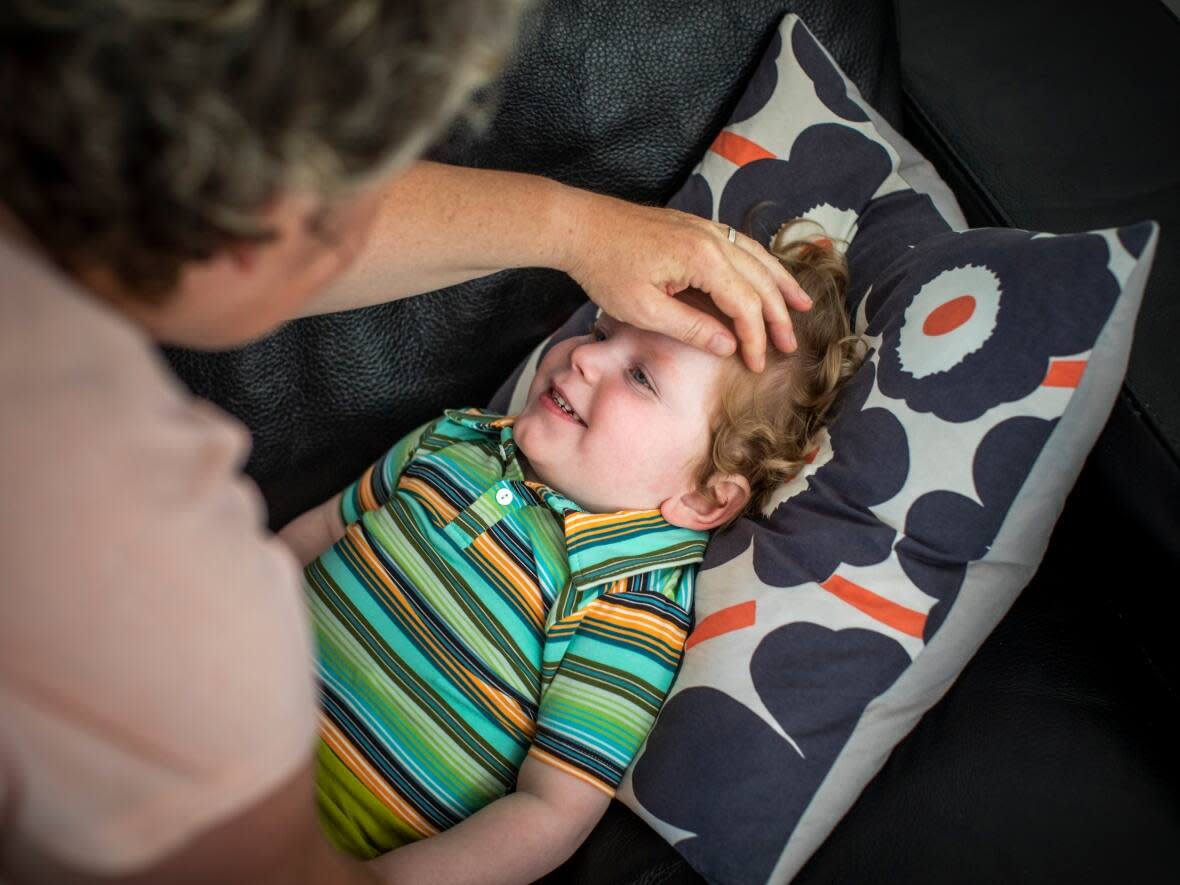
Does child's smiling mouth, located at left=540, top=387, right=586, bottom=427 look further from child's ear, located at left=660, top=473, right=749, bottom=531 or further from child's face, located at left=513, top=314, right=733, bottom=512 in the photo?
child's ear, located at left=660, top=473, right=749, bottom=531

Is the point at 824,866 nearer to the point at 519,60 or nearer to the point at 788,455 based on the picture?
the point at 788,455

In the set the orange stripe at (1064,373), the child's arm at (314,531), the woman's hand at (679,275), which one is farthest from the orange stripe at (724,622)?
the child's arm at (314,531)

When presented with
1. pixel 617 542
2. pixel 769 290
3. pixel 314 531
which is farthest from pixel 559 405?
pixel 314 531

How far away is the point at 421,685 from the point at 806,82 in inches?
35.1

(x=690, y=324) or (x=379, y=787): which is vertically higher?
(x=690, y=324)

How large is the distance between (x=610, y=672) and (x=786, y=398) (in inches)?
14.7

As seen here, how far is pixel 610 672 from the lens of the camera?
105cm

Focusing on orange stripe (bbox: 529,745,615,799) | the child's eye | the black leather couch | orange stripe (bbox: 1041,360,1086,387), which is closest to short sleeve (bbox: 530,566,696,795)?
orange stripe (bbox: 529,745,615,799)

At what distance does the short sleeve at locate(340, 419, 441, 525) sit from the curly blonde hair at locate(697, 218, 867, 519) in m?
0.38

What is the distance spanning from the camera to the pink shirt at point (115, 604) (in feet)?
1.44

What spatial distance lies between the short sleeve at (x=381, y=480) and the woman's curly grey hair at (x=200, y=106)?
0.78 m

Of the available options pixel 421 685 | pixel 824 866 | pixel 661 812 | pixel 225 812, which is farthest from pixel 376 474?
pixel 225 812

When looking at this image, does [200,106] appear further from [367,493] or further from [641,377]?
[367,493]

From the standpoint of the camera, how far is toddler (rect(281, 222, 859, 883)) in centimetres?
105
